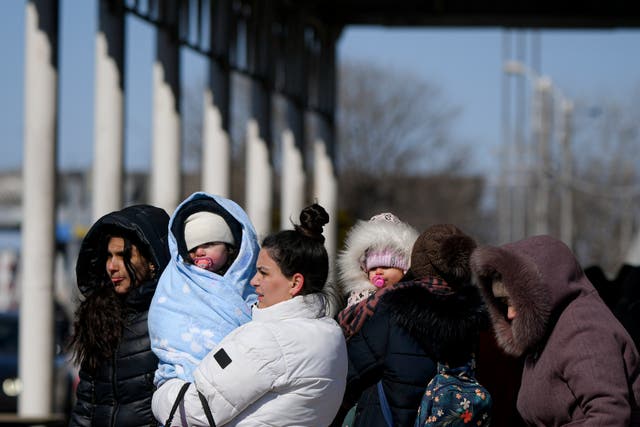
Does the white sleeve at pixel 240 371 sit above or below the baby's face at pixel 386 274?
below

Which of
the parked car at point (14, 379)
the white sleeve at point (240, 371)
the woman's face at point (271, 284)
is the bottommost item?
the parked car at point (14, 379)

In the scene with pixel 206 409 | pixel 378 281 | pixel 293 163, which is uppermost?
pixel 293 163

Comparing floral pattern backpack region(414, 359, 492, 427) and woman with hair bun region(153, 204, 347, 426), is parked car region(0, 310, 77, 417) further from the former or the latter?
woman with hair bun region(153, 204, 347, 426)

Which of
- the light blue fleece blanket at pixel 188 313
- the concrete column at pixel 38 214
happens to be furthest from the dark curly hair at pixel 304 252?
the concrete column at pixel 38 214

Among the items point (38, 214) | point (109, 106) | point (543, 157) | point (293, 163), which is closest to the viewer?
point (38, 214)

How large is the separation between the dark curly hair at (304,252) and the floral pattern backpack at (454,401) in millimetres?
689

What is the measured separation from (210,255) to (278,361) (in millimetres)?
768

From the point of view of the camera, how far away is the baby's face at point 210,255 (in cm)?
567

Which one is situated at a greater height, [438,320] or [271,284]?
[271,284]

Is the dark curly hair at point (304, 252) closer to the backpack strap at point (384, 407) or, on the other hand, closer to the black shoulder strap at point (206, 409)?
the black shoulder strap at point (206, 409)

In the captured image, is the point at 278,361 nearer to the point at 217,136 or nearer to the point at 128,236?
the point at 128,236

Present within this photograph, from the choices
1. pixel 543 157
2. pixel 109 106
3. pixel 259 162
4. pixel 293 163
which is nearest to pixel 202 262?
pixel 109 106

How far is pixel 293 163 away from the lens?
26.2 m

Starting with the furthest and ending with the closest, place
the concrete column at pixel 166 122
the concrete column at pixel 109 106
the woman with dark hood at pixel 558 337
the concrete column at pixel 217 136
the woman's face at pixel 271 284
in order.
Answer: the concrete column at pixel 217 136 → the concrete column at pixel 166 122 → the concrete column at pixel 109 106 → the woman's face at pixel 271 284 → the woman with dark hood at pixel 558 337
